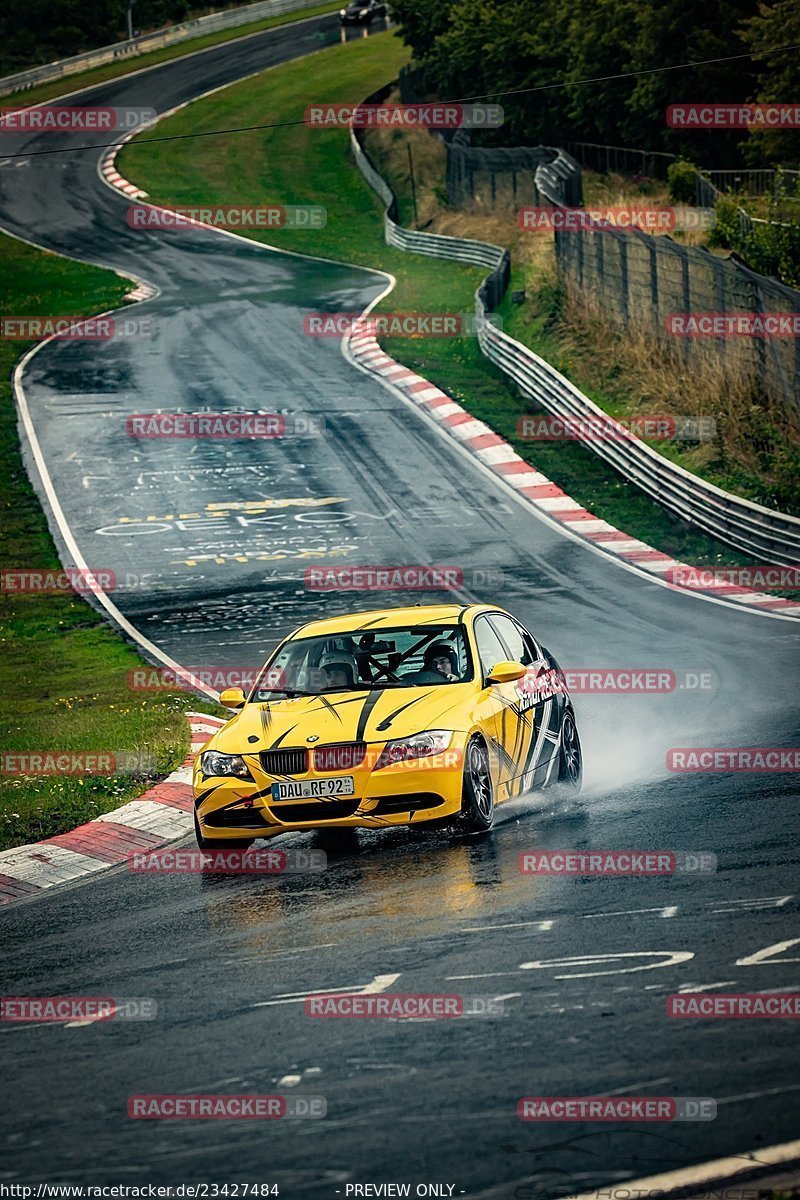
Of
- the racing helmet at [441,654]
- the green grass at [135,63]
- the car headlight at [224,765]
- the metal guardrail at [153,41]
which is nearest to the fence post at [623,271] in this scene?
the racing helmet at [441,654]

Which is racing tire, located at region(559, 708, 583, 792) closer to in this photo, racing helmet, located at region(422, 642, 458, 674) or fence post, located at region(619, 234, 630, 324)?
racing helmet, located at region(422, 642, 458, 674)

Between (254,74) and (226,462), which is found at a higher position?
(254,74)

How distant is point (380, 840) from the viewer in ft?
36.6

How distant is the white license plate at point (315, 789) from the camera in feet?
34.0

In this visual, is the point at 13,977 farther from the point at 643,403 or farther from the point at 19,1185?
the point at 643,403

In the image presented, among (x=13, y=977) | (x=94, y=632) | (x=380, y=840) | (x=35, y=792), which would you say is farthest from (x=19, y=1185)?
(x=94, y=632)

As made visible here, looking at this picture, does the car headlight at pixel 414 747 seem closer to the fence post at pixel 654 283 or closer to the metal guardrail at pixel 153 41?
the fence post at pixel 654 283

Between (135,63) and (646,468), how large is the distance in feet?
217

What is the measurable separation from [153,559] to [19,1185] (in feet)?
63.5

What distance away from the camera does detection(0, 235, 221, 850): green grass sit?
43.4 ft

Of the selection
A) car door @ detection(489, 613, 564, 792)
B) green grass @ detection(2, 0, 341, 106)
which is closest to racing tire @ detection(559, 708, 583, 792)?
car door @ detection(489, 613, 564, 792)

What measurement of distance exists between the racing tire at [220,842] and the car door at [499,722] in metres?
1.70

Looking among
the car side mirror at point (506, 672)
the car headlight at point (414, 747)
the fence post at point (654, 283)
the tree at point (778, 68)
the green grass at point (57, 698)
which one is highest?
the tree at point (778, 68)

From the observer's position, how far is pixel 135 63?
84.8 m
